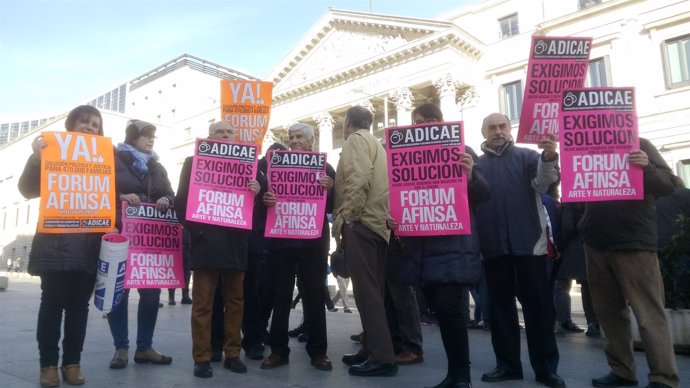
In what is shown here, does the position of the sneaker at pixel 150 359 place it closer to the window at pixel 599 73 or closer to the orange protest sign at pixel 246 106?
the orange protest sign at pixel 246 106

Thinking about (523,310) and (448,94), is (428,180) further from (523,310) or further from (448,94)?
(448,94)

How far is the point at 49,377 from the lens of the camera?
3.63 metres

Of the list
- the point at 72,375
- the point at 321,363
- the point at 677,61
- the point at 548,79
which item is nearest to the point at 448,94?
the point at 677,61

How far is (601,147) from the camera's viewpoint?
149 inches

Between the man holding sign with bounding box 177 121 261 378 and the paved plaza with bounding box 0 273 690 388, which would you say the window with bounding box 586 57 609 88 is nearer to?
the paved plaza with bounding box 0 273 690 388

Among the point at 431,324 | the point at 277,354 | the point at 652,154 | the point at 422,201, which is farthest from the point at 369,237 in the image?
the point at 431,324

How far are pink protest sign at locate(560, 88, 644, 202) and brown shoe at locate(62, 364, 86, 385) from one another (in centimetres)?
363

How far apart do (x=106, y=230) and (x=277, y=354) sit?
1656mm

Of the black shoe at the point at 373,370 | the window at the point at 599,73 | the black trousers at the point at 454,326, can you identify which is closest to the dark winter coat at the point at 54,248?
the black shoe at the point at 373,370

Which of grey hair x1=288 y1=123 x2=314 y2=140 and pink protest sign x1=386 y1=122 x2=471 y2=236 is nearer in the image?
pink protest sign x1=386 y1=122 x2=471 y2=236

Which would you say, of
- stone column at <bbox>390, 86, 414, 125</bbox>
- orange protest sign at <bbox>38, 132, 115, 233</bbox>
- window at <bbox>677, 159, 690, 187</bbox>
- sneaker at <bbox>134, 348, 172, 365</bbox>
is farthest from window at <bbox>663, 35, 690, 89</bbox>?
orange protest sign at <bbox>38, 132, 115, 233</bbox>

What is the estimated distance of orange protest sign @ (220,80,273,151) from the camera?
567cm

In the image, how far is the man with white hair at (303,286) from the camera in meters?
4.40

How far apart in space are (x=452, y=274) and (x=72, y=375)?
2.71 meters
